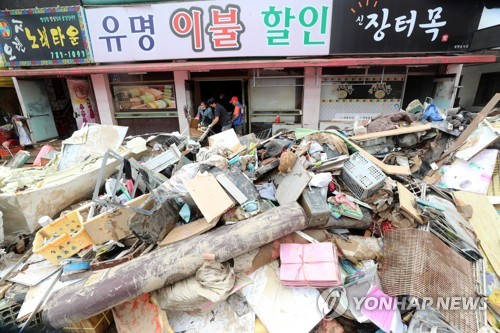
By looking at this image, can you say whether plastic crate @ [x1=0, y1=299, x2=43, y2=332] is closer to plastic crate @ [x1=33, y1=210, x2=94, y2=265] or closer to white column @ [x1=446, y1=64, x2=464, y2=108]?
plastic crate @ [x1=33, y1=210, x2=94, y2=265]

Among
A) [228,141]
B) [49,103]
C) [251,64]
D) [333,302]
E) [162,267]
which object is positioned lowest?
[333,302]

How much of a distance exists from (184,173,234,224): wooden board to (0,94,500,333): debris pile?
0.05 feet

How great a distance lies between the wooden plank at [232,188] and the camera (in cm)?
270

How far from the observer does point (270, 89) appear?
6.78 metres

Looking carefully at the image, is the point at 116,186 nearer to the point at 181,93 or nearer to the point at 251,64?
the point at 251,64

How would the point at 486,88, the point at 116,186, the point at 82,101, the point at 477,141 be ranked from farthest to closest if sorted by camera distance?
1. the point at 486,88
2. the point at 82,101
3. the point at 477,141
4. the point at 116,186

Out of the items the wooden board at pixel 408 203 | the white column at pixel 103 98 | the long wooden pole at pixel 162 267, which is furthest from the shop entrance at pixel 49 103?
the wooden board at pixel 408 203

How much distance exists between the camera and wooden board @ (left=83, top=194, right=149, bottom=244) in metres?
2.45

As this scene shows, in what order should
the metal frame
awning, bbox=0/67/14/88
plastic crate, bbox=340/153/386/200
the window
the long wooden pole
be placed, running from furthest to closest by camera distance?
1. awning, bbox=0/67/14/88
2. the window
3. plastic crate, bbox=340/153/386/200
4. the metal frame
5. the long wooden pole

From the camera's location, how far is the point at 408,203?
2.89 m

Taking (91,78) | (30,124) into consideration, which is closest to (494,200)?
(91,78)

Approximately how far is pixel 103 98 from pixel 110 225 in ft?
19.1

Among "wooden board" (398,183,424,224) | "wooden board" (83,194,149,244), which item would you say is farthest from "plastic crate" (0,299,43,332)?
"wooden board" (398,183,424,224)

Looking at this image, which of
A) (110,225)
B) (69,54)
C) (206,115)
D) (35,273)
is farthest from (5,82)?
(110,225)
